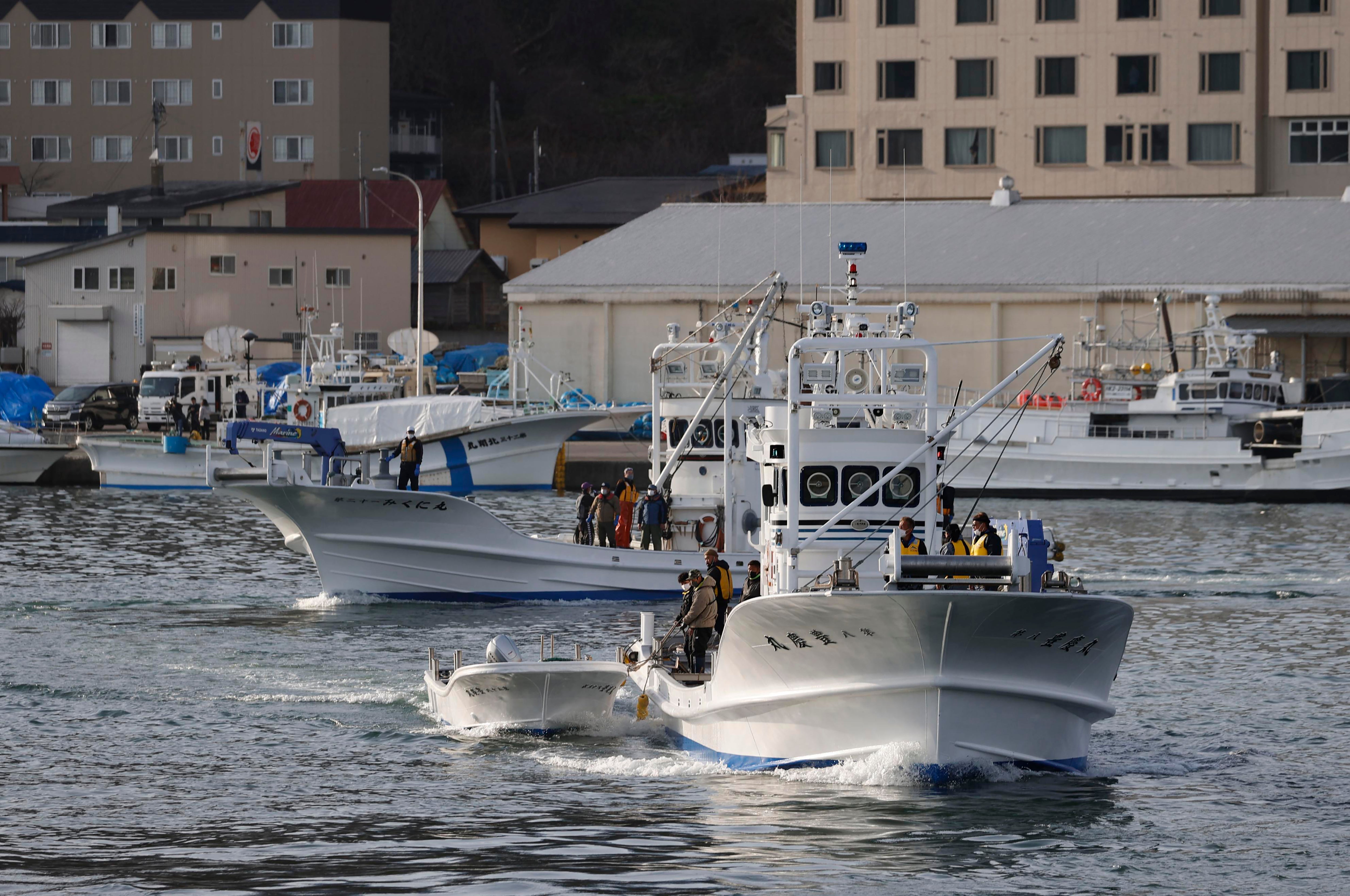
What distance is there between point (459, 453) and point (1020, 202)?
28021 millimetres

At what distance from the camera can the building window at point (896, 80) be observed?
264ft

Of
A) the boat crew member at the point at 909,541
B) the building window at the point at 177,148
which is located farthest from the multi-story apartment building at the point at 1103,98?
the boat crew member at the point at 909,541

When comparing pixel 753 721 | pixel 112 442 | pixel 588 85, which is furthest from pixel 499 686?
pixel 588 85

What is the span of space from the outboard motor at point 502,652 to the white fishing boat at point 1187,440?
1315 inches

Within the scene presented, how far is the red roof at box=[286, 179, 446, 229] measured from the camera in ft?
319

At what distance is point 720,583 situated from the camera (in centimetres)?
2352

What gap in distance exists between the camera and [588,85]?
125m

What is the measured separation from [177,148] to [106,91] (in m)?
5.88

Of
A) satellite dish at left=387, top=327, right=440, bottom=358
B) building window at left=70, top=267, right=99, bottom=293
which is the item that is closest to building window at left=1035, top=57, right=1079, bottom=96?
satellite dish at left=387, top=327, right=440, bottom=358

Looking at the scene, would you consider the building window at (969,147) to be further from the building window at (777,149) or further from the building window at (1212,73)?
the building window at (1212,73)

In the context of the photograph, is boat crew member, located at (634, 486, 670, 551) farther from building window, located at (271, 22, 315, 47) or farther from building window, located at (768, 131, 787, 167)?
building window, located at (271, 22, 315, 47)

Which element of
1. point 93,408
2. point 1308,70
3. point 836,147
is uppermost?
point 1308,70

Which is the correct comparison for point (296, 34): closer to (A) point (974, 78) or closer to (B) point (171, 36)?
(B) point (171, 36)

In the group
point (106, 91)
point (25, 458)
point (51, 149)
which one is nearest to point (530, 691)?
point (25, 458)
